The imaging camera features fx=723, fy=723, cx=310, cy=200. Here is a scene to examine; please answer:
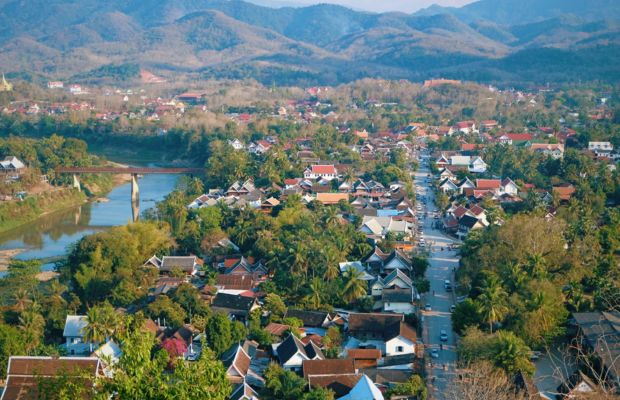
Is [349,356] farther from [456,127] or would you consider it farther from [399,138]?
[456,127]

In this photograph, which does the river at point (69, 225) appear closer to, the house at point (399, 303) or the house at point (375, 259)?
the house at point (375, 259)

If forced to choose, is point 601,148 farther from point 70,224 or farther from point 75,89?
point 75,89

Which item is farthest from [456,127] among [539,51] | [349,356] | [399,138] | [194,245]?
[539,51]

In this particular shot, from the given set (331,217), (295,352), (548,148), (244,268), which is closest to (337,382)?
(295,352)

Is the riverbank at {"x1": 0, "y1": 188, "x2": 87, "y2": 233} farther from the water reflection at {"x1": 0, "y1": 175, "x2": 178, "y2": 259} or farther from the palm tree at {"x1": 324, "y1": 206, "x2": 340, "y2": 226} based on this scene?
the palm tree at {"x1": 324, "y1": 206, "x2": 340, "y2": 226}

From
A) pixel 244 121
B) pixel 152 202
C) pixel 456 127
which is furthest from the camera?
pixel 244 121

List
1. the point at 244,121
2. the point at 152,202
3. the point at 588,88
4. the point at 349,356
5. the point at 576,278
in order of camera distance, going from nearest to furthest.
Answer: the point at 349,356 → the point at 576,278 → the point at 152,202 → the point at 244,121 → the point at 588,88

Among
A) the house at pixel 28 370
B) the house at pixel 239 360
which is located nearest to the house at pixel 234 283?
the house at pixel 239 360
